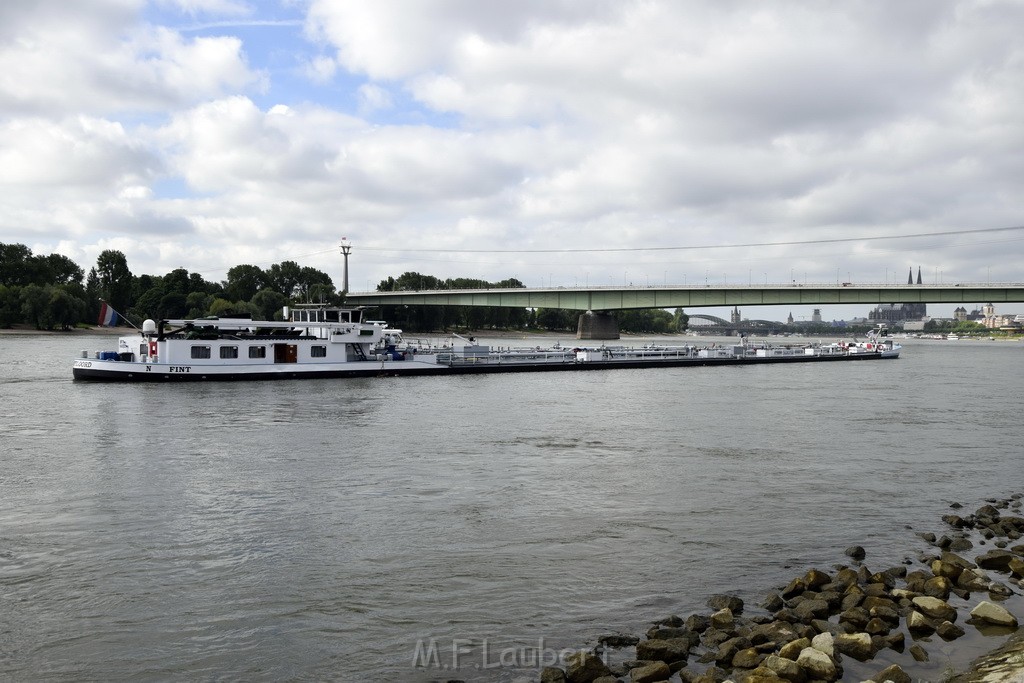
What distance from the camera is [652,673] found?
10820 mm

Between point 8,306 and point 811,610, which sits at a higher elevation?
point 8,306

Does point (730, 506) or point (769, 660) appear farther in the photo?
point (730, 506)

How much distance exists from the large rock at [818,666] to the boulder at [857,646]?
0.94 m

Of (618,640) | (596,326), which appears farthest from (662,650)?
(596,326)

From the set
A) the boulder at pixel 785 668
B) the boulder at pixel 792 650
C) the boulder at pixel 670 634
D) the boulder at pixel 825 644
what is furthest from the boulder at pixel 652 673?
the boulder at pixel 825 644

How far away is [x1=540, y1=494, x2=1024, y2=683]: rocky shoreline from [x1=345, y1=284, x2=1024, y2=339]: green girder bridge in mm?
111216

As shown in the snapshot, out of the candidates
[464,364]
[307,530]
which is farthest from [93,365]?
[307,530]

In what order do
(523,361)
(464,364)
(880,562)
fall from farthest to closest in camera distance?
(523,361) < (464,364) < (880,562)

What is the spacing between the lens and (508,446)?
3153 cm

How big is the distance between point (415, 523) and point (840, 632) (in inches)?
405

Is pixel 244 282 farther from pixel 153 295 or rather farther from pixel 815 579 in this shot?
pixel 815 579

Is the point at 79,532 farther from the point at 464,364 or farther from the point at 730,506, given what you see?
the point at 464,364

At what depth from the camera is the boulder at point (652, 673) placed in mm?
10820

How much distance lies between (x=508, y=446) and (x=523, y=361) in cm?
4636
